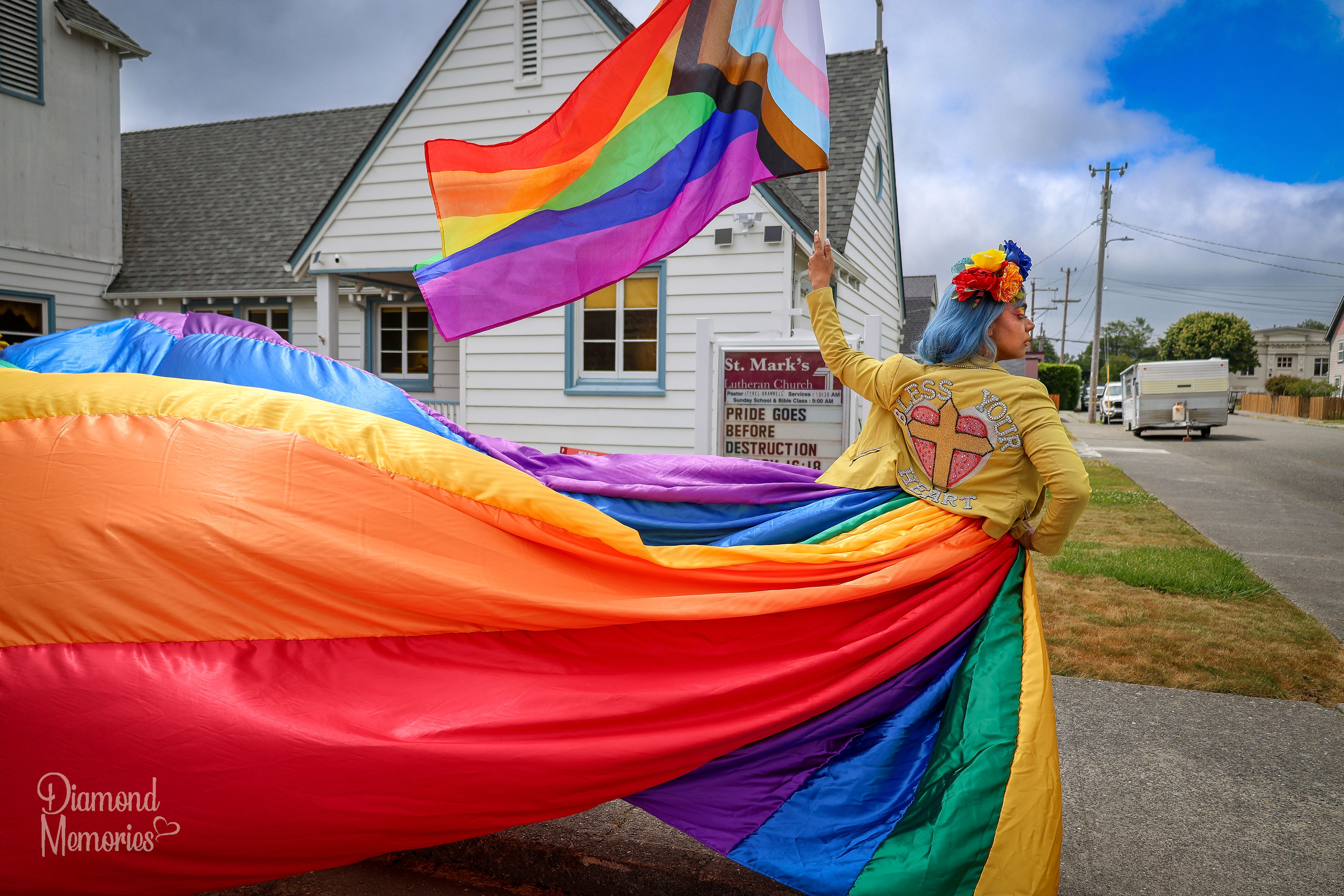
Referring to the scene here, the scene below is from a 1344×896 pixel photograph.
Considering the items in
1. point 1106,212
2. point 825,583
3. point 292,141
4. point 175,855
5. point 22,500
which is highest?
point 1106,212

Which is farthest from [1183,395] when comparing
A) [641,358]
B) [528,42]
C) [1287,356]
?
[1287,356]

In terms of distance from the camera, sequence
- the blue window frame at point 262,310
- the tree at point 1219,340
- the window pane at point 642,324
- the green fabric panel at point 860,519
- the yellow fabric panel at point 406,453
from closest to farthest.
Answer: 1. the yellow fabric panel at point 406,453
2. the green fabric panel at point 860,519
3. the window pane at point 642,324
4. the blue window frame at point 262,310
5. the tree at point 1219,340

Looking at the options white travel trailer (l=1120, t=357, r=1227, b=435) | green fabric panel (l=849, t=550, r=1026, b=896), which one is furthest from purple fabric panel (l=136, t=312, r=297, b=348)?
white travel trailer (l=1120, t=357, r=1227, b=435)

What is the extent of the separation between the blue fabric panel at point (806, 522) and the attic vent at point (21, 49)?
50.6ft

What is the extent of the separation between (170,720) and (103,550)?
0.50 metres

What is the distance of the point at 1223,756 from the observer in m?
3.75

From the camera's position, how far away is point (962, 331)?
2781mm

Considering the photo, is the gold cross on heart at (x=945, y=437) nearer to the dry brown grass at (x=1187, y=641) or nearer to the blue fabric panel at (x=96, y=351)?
the dry brown grass at (x=1187, y=641)

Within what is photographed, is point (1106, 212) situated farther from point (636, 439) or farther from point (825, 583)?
point (825, 583)

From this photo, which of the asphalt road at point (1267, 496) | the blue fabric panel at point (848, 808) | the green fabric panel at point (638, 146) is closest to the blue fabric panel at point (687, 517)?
the blue fabric panel at point (848, 808)

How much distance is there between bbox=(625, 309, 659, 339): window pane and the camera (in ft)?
31.7

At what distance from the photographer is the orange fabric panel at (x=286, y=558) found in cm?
218

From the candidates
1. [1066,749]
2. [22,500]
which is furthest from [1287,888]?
[22,500]

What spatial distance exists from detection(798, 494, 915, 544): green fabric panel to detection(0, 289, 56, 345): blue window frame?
14.7m
